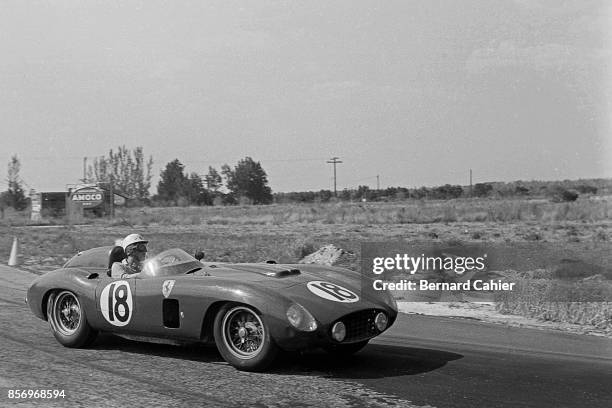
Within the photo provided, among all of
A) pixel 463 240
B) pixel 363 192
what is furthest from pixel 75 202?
pixel 363 192

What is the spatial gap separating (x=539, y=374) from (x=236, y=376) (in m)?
2.71

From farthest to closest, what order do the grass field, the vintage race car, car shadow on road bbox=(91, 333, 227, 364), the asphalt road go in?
the grass field → car shadow on road bbox=(91, 333, 227, 364) → the vintage race car → the asphalt road

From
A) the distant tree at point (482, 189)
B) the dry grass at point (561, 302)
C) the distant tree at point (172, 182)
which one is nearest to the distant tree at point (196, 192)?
the distant tree at point (172, 182)

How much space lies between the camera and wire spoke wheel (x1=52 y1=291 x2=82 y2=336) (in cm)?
774

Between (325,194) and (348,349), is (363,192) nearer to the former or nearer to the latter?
(325,194)

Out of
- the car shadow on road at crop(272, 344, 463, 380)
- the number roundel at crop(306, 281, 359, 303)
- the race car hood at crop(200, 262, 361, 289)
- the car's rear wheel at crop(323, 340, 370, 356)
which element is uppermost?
the race car hood at crop(200, 262, 361, 289)

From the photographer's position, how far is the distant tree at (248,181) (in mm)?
110125

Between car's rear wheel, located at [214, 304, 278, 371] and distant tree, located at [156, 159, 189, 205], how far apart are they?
4088 inches

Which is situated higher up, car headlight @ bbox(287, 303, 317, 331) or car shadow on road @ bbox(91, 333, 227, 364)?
car headlight @ bbox(287, 303, 317, 331)

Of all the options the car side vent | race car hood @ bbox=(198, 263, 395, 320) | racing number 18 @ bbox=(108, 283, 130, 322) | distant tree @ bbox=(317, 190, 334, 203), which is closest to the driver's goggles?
racing number 18 @ bbox=(108, 283, 130, 322)

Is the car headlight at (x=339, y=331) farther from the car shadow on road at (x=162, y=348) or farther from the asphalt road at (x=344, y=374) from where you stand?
the car shadow on road at (x=162, y=348)

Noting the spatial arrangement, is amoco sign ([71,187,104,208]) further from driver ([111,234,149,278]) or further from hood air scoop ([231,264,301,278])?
hood air scoop ([231,264,301,278])

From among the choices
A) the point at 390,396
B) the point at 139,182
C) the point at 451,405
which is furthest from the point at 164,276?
the point at 139,182

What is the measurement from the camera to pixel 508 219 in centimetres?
3703
